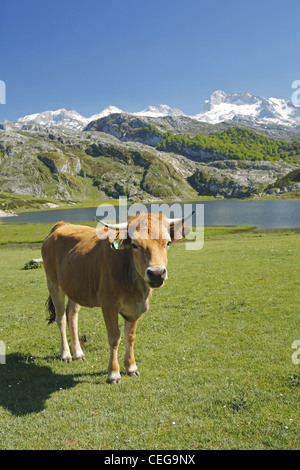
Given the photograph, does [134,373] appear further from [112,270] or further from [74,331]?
[112,270]

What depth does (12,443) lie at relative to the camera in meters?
6.16

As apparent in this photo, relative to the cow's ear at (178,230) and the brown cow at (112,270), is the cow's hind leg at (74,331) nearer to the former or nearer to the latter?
the brown cow at (112,270)

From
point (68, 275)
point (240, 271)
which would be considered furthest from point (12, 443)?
point (240, 271)

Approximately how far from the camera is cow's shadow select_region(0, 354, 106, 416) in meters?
7.58

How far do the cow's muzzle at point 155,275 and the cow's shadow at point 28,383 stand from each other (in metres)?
4.03

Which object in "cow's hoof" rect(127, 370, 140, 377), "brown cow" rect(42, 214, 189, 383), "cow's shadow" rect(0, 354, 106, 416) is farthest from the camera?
"cow's hoof" rect(127, 370, 140, 377)

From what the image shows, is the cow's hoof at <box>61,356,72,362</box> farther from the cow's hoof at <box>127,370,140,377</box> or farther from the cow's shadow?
the cow's hoof at <box>127,370,140,377</box>

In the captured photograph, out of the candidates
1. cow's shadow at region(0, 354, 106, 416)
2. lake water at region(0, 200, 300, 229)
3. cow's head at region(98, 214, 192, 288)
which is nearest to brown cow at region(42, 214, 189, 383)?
cow's head at region(98, 214, 192, 288)

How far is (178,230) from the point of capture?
25.2 feet

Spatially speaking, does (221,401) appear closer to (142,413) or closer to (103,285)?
(142,413)

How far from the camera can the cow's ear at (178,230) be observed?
25.1 ft

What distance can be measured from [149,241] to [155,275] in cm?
83

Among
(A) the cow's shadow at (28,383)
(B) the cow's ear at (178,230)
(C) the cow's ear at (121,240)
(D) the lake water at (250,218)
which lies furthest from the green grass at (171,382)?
(D) the lake water at (250,218)

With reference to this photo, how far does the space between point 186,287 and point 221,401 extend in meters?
12.1
